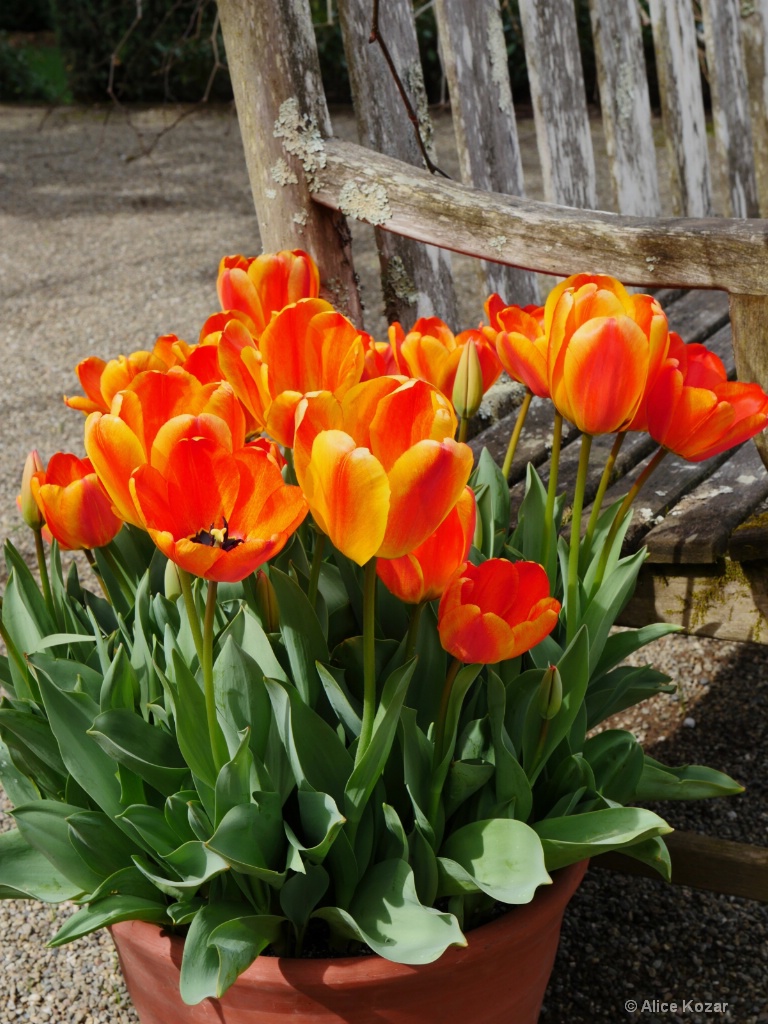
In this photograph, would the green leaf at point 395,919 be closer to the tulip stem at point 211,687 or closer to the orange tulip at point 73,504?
the tulip stem at point 211,687

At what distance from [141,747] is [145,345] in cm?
370

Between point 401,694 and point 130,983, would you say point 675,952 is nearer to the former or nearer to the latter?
point 130,983

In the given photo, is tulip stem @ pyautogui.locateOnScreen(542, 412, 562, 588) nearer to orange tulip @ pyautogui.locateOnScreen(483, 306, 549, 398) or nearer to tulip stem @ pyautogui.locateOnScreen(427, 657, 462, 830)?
orange tulip @ pyautogui.locateOnScreen(483, 306, 549, 398)

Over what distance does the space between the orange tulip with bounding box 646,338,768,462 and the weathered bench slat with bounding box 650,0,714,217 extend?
1.62 metres

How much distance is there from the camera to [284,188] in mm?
1815

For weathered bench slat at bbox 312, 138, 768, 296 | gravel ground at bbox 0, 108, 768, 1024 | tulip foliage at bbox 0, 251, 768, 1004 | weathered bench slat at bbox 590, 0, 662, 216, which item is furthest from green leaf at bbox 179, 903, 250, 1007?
weathered bench slat at bbox 590, 0, 662, 216

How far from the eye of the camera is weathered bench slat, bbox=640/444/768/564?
1.43 metres

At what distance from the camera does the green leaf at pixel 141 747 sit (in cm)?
106

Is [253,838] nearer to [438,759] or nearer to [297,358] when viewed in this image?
[438,759]

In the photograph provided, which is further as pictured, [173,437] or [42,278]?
[42,278]

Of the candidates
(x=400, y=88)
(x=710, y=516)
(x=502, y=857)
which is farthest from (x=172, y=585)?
(x=400, y=88)

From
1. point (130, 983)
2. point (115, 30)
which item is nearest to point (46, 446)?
point (130, 983)

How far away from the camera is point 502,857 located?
3.45 ft

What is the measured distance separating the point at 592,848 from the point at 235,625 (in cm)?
40
